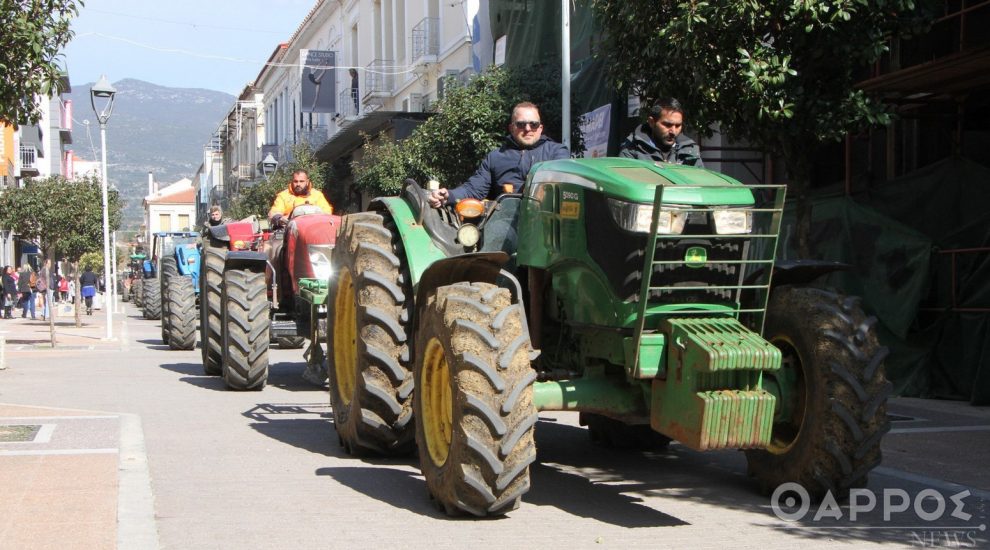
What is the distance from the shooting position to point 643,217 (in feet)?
20.9

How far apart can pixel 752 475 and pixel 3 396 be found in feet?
29.6

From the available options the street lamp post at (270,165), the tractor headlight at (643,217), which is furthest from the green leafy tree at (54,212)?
the tractor headlight at (643,217)

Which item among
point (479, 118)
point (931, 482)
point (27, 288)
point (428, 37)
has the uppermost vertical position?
point (428, 37)

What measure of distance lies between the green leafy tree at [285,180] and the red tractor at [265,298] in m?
23.2

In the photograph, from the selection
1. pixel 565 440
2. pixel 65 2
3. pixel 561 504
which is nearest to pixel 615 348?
pixel 561 504

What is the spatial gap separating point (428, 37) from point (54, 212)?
11.0 meters

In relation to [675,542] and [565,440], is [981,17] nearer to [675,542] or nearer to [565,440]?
[565,440]

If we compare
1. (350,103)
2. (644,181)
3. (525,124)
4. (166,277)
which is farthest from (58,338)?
(644,181)

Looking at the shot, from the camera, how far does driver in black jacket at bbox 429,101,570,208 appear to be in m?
8.16

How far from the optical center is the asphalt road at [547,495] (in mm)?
6008

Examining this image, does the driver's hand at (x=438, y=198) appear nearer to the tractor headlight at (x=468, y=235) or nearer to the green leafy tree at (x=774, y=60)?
the tractor headlight at (x=468, y=235)

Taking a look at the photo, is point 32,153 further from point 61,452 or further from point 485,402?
point 485,402

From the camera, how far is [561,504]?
682 centimetres

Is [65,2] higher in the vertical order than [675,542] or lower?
higher
